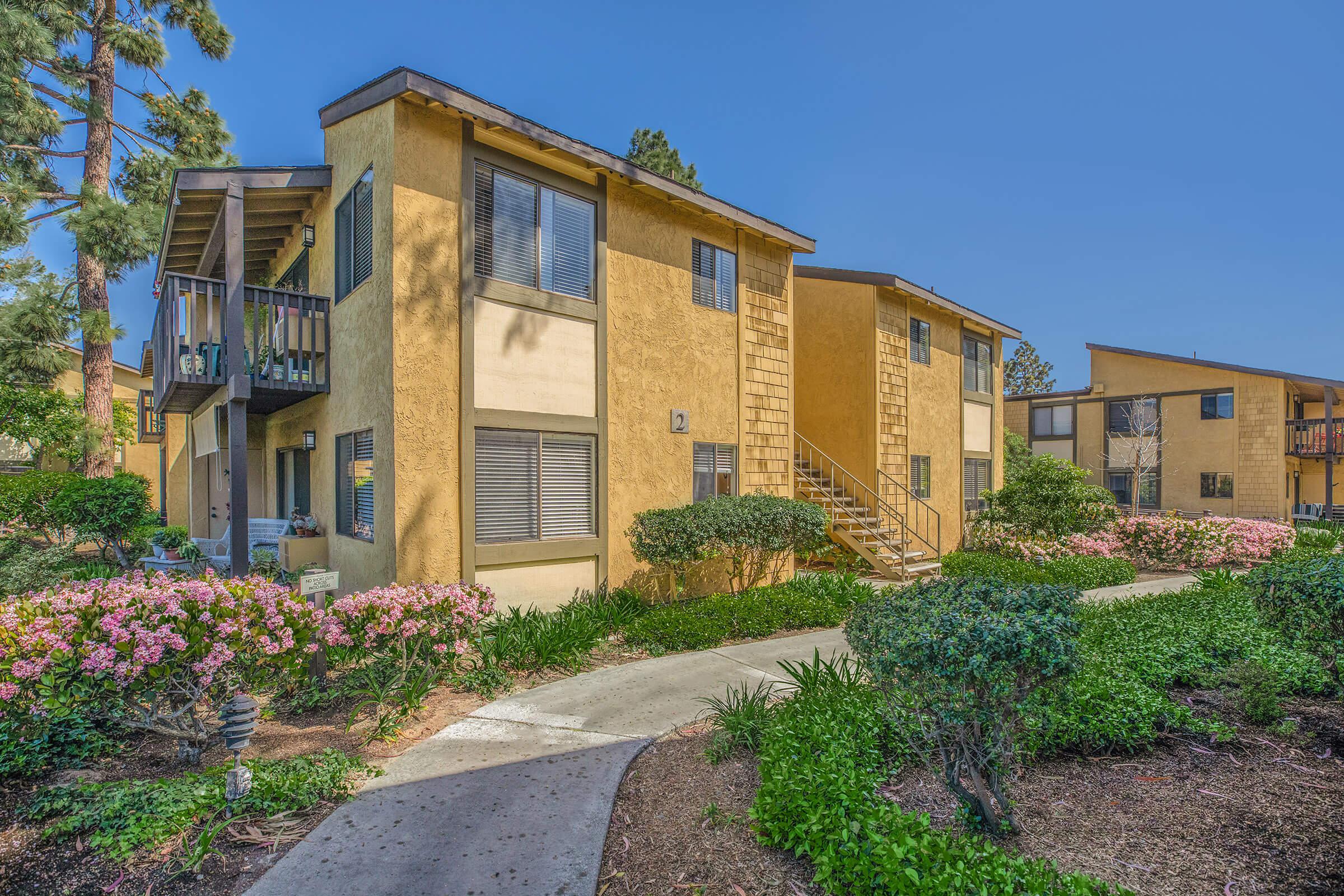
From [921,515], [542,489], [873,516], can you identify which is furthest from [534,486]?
[921,515]

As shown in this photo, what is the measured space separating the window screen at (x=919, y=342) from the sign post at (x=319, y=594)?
12864 millimetres

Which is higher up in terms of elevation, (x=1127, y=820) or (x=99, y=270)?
(x=99, y=270)

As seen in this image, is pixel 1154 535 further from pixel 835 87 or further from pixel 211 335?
pixel 211 335

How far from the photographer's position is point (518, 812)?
159 inches

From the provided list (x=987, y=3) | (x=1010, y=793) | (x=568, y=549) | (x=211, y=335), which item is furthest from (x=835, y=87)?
(x=1010, y=793)

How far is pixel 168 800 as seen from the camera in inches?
154

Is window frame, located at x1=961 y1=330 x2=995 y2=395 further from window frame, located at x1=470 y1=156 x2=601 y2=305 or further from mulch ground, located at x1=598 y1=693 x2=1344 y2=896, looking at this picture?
mulch ground, located at x1=598 y1=693 x2=1344 y2=896

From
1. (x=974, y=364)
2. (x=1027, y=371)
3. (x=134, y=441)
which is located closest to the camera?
(x=974, y=364)

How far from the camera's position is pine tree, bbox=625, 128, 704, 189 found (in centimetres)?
2453

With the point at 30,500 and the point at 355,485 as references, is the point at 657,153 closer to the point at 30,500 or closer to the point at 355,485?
the point at 355,485

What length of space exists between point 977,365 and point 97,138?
2237 cm

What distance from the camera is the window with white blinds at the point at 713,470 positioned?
10273 mm

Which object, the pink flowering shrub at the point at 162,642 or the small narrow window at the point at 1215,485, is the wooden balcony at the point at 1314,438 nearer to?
the small narrow window at the point at 1215,485

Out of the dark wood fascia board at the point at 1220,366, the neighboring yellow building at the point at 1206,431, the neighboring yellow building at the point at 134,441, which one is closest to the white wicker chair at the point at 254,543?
the neighboring yellow building at the point at 134,441
